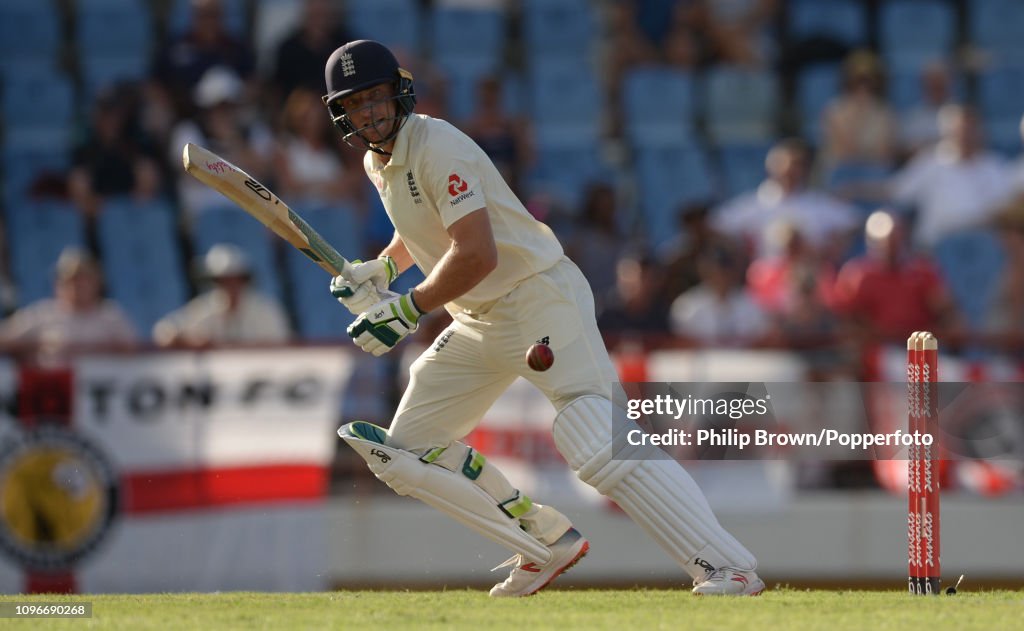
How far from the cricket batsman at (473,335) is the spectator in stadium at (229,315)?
9.30ft

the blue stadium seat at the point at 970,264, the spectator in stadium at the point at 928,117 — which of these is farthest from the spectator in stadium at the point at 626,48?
the blue stadium seat at the point at 970,264

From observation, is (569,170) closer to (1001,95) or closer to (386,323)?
(1001,95)

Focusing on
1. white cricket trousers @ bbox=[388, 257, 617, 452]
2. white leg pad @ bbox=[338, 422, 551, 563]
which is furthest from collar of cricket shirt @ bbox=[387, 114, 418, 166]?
white leg pad @ bbox=[338, 422, 551, 563]

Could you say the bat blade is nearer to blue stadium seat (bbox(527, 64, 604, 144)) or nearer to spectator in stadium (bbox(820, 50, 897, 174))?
blue stadium seat (bbox(527, 64, 604, 144))

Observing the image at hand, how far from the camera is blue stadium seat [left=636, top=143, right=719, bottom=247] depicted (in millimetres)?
10859

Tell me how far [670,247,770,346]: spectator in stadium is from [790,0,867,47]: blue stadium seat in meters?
3.49

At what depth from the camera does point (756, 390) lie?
23.6 feet

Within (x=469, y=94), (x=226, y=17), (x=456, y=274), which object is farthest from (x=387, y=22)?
(x=456, y=274)

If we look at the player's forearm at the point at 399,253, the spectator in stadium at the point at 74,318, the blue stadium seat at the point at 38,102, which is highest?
the blue stadium seat at the point at 38,102

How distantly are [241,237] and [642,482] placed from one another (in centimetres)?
499

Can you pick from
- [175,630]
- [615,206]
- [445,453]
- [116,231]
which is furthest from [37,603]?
[615,206]

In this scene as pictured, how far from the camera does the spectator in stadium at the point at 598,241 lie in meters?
9.83

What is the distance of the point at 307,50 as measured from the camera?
11.0 m

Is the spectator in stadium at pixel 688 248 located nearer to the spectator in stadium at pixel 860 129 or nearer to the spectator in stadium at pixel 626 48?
the spectator in stadium at pixel 860 129
